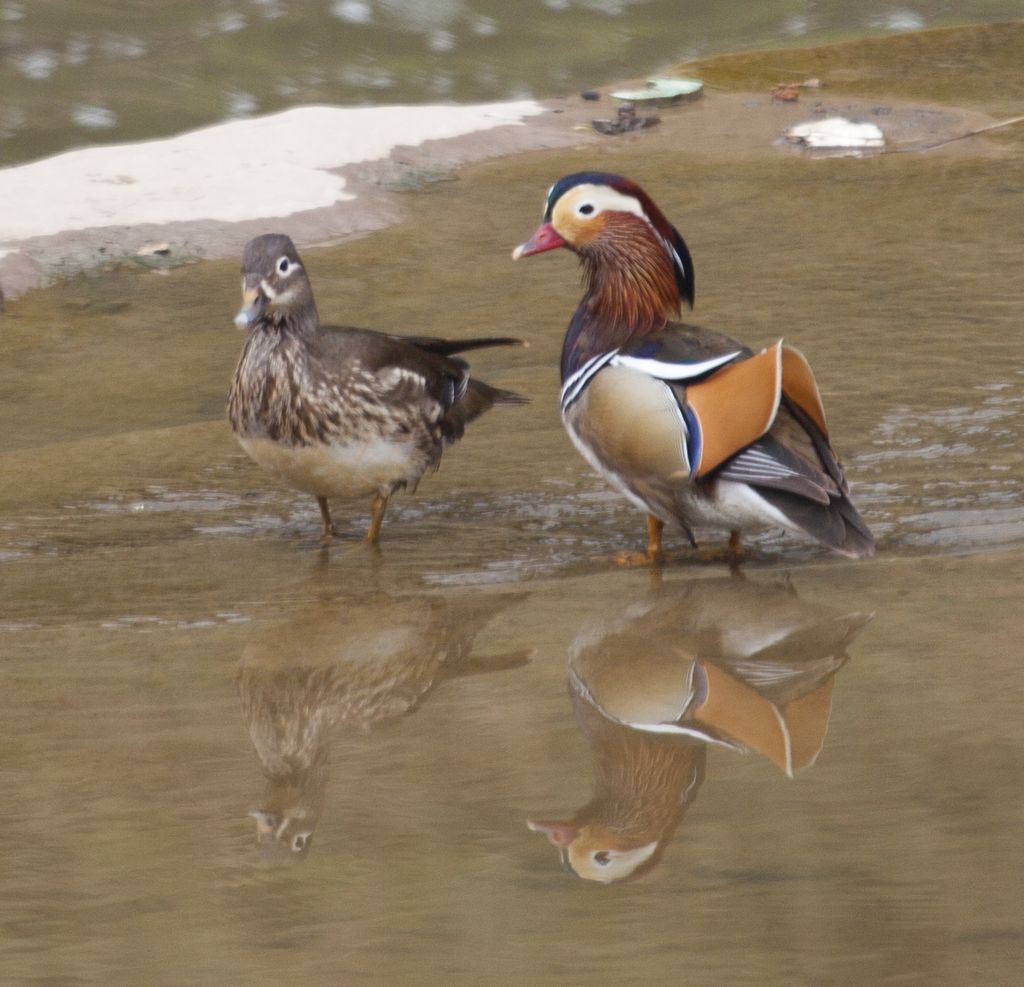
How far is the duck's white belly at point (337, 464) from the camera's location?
14.3 feet

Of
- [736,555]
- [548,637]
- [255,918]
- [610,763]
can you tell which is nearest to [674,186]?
[736,555]

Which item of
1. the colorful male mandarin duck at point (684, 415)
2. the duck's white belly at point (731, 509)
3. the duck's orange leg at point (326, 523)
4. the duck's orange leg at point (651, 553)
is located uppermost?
the colorful male mandarin duck at point (684, 415)

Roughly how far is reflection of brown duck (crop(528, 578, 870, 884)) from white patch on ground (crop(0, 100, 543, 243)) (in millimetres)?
4397

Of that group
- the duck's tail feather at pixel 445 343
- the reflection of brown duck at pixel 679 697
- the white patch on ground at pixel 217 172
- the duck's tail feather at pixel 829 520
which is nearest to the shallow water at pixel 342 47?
the white patch on ground at pixel 217 172

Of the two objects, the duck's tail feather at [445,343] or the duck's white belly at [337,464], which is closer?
the duck's white belly at [337,464]

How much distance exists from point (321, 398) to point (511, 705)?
1.54 metres

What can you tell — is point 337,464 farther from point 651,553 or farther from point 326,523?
point 651,553

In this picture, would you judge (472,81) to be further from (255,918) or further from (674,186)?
(255,918)

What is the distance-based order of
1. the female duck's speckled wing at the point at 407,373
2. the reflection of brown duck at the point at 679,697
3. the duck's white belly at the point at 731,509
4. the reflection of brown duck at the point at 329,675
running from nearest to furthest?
the reflection of brown duck at the point at 679,697 → the reflection of brown duck at the point at 329,675 → the duck's white belly at the point at 731,509 → the female duck's speckled wing at the point at 407,373

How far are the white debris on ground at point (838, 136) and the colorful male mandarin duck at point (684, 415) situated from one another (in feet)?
14.9

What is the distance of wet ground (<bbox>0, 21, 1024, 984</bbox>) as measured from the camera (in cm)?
212

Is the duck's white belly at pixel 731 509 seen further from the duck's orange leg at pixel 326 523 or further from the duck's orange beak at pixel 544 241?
the duck's orange leg at pixel 326 523

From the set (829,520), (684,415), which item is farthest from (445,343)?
(829,520)

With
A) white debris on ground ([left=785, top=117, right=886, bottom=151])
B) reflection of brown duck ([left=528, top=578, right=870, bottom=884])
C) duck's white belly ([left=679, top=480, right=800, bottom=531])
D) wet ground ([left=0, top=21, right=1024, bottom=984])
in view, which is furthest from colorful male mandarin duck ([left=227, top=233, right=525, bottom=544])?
white debris on ground ([left=785, top=117, right=886, bottom=151])
